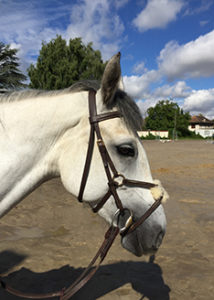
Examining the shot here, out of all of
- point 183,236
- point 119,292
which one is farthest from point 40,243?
point 183,236

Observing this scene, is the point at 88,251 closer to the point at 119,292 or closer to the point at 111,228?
the point at 119,292

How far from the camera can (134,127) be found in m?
1.71

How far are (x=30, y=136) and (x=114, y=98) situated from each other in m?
0.71

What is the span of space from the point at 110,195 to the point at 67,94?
0.88 m

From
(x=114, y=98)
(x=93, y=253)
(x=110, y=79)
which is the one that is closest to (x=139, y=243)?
(x=114, y=98)

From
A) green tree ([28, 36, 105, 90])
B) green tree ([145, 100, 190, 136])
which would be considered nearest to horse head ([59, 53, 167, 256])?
green tree ([28, 36, 105, 90])

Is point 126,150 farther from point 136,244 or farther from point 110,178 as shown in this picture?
point 136,244

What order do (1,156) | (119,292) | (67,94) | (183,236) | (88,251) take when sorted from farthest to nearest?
(183,236)
(88,251)
(119,292)
(67,94)
(1,156)

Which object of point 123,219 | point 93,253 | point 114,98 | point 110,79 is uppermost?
point 110,79

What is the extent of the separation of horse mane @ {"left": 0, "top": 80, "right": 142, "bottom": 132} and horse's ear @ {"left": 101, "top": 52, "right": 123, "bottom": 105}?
77 millimetres

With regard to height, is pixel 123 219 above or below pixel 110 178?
below

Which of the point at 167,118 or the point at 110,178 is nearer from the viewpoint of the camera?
the point at 110,178

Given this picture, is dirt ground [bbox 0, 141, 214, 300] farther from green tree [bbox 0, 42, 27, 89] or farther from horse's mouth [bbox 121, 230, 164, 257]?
green tree [bbox 0, 42, 27, 89]

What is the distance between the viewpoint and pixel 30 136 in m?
1.68
